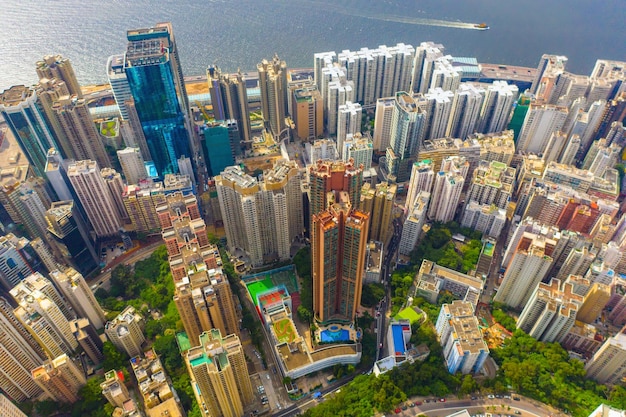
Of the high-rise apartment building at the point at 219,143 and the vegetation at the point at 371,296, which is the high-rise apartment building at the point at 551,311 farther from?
the high-rise apartment building at the point at 219,143

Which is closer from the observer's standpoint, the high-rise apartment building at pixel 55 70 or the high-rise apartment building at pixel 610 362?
the high-rise apartment building at pixel 610 362

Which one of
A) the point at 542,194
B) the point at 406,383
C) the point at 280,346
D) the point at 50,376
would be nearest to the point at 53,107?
the point at 50,376

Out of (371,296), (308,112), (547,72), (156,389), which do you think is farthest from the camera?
(547,72)

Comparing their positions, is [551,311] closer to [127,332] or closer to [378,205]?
[378,205]

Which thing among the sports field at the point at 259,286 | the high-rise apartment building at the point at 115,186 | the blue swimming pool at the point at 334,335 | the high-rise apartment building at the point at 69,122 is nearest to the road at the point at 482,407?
the blue swimming pool at the point at 334,335

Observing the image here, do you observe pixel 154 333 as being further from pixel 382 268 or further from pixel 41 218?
pixel 382 268

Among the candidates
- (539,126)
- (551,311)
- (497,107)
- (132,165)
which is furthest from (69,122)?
(539,126)

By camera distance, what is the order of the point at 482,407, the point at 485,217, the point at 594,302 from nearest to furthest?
the point at 482,407
the point at 594,302
the point at 485,217

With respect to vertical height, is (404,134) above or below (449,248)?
above
